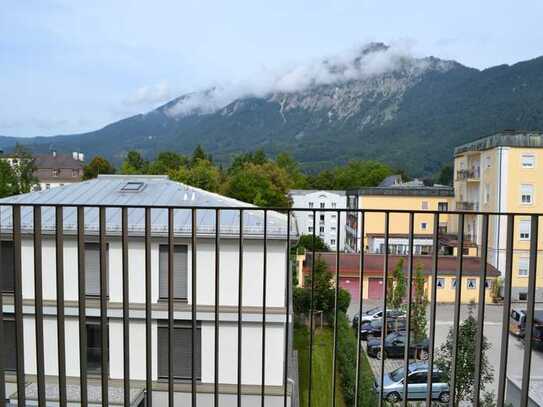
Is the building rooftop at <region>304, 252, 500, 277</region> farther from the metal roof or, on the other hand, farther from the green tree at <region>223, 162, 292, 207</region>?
the green tree at <region>223, 162, 292, 207</region>

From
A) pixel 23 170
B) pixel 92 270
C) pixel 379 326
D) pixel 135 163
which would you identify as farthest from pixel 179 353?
pixel 135 163

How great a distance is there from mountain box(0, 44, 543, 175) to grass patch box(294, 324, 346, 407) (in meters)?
32.8

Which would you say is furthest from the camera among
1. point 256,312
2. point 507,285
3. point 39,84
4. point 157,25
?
point 39,84

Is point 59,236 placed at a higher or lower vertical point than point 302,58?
lower

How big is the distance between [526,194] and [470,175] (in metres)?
3.05

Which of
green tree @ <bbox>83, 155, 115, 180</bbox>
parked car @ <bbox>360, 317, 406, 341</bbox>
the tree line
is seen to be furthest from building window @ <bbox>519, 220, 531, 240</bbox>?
green tree @ <bbox>83, 155, 115, 180</bbox>

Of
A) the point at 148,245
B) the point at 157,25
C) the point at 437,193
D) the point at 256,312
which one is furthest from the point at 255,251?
the point at 437,193

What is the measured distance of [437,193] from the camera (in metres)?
20.8

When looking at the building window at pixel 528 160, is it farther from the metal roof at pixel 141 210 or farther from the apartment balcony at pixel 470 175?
the metal roof at pixel 141 210

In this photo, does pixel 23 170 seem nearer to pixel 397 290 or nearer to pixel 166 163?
pixel 166 163

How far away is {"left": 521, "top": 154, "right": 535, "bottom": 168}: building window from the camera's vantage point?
16172 mm

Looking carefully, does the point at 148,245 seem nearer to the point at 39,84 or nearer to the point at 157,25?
the point at 157,25

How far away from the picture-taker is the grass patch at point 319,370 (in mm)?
6023

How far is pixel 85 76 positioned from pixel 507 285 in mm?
21395
